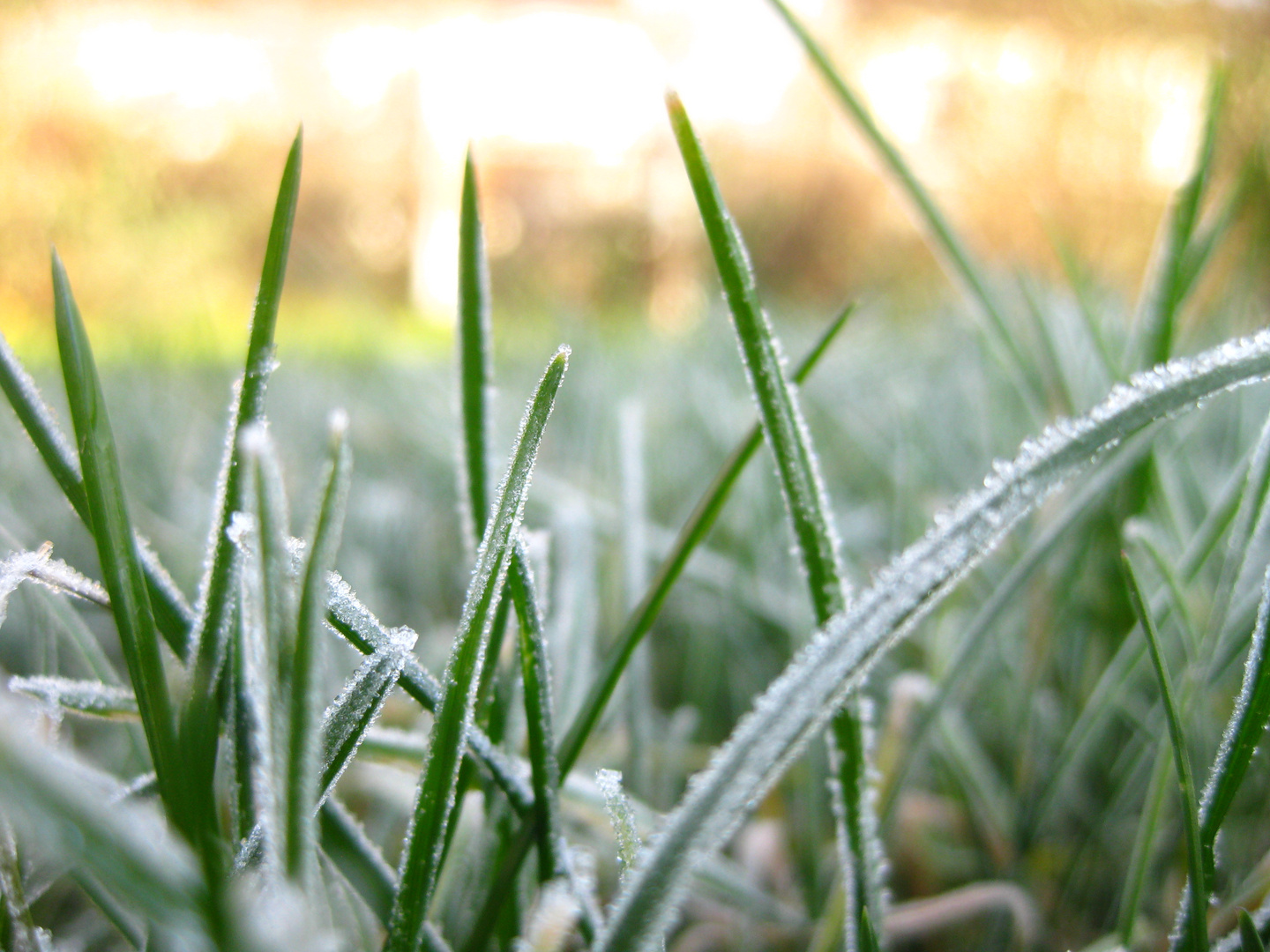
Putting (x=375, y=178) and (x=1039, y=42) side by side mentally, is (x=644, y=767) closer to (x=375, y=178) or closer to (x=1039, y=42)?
(x=1039, y=42)

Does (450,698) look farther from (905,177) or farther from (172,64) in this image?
(172,64)

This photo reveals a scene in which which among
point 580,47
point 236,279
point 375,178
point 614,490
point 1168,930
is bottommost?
point 1168,930

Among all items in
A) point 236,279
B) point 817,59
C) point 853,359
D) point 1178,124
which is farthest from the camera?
point 236,279

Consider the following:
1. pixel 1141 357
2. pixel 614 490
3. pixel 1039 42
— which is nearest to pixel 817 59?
pixel 1141 357

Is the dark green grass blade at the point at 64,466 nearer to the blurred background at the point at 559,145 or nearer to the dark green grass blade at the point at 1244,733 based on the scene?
the dark green grass blade at the point at 1244,733

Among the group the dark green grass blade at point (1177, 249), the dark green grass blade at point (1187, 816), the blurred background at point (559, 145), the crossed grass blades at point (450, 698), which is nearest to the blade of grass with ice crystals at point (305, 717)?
the crossed grass blades at point (450, 698)

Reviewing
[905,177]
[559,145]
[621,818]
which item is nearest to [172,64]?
[559,145]
